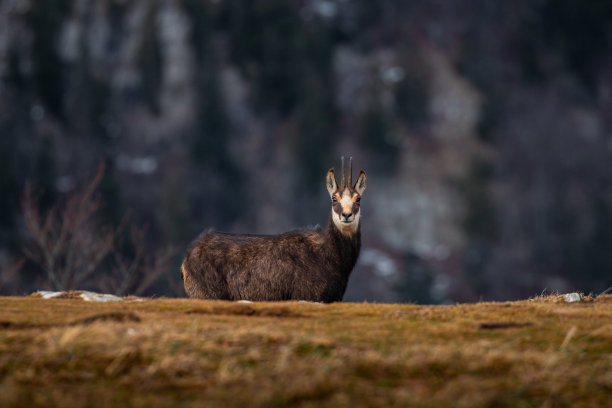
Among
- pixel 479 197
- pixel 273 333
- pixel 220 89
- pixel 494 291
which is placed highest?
pixel 220 89

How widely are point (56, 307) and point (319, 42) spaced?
127 meters

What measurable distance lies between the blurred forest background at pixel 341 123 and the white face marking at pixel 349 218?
8096 cm

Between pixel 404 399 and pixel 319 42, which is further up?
pixel 319 42

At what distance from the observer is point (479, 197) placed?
118 m

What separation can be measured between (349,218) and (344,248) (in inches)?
35.1

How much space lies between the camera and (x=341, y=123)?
445 ft

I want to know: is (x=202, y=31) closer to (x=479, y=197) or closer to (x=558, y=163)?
(x=479, y=197)

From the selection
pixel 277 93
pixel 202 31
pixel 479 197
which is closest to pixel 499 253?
pixel 479 197

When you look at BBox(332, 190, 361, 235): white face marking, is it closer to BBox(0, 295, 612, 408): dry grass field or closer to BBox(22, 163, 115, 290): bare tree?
BBox(0, 295, 612, 408): dry grass field

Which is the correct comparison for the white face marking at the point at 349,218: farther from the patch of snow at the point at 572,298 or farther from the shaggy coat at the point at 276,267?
the patch of snow at the point at 572,298

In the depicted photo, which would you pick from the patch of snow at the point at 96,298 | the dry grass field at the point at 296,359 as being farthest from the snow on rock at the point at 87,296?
the dry grass field at the point at 296,359

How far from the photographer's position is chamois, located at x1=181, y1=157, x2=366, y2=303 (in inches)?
695

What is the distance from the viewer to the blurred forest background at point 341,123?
113188mm

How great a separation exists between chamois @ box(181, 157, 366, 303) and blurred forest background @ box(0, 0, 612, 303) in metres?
80.5
